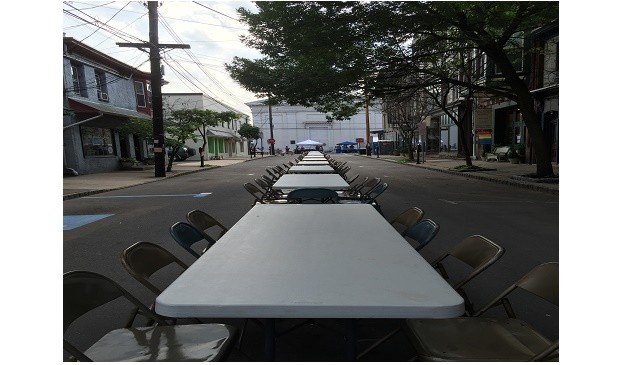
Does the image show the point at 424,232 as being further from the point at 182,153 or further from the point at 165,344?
the point at 182,153

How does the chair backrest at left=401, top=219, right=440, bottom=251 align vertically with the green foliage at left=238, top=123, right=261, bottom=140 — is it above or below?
below

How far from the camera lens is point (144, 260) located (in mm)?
2557

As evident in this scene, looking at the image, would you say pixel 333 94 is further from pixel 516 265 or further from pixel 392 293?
pixel 392 293

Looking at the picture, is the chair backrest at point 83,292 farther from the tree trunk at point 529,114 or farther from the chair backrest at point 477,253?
the tree trunk at point 529,114

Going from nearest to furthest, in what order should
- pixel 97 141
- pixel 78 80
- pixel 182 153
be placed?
pixel 78 80 < pixel 97 141 < pixel 182 153

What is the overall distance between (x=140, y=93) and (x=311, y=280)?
27041mm

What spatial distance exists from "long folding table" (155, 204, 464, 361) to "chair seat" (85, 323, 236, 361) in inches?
10.8

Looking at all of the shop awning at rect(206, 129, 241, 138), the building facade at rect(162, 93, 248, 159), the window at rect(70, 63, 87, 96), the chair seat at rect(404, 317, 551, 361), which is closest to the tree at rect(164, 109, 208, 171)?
the window at rect(70, 63, 87, 96)

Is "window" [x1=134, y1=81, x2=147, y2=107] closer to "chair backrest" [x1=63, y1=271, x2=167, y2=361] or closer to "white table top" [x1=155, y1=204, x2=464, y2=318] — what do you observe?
"white table top" [x1=155, y1=204, x2=464, y2=318]

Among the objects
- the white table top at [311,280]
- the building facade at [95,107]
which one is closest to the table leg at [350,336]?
the white table top at [311,280]

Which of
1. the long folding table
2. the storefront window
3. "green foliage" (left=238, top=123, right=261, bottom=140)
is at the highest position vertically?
"green foliage" (left=238, top=123, right=261, bottom=140)

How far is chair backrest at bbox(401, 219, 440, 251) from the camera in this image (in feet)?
10.1

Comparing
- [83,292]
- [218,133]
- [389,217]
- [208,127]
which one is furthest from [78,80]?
[218,133]

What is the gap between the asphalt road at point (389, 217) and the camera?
3.04 meters
